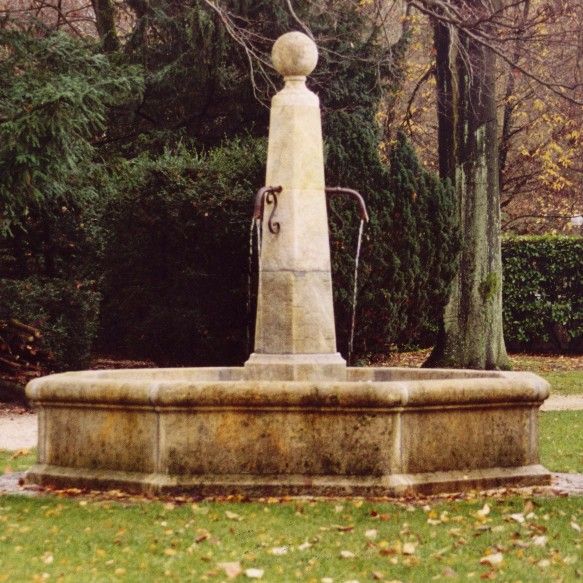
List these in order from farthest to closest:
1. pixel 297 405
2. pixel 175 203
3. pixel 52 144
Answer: pixel 175 203 < pixel 52 144 < pixel 297 405

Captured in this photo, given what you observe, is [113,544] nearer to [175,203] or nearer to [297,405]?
[297,405]

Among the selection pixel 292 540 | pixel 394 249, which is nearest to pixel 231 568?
pixel 292 540

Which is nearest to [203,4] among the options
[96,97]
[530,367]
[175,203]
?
[175,203]

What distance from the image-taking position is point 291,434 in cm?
763

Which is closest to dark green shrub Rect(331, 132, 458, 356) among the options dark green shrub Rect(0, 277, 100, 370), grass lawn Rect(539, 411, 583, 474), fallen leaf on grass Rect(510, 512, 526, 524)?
grass lawn Rect(539, 411, 583, 474)

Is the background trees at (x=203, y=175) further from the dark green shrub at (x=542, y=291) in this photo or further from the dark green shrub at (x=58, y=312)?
the dark green shrub at (x=542, y=291)

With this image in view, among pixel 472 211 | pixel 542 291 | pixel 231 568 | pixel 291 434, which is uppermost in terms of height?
pixel 472 211

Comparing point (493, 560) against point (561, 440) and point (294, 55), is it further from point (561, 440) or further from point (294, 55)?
point (561, 440)

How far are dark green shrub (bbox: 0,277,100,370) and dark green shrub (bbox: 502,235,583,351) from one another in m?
9.78

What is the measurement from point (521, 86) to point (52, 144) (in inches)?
631

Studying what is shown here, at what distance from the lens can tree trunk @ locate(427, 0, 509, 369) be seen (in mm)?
17922

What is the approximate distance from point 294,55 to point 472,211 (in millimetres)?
9263

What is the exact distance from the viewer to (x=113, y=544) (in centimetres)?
636

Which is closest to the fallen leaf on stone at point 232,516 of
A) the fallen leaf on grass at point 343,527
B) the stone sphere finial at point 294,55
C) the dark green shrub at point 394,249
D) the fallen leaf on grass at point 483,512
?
the fallen leaf on grass at point 343,527
